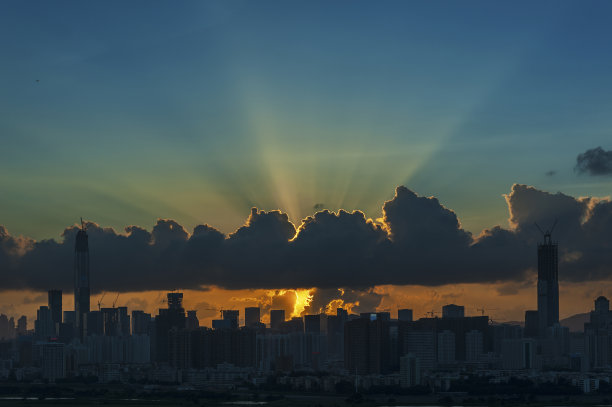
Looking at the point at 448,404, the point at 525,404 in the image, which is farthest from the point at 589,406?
the point at 448,404

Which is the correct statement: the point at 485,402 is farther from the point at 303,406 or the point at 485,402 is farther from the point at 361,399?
the point at 303,406

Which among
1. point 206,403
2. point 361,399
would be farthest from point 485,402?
point 206,403

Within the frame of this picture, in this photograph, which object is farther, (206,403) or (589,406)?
(206,403)

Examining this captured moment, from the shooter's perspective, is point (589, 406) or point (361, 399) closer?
point (589, 406)

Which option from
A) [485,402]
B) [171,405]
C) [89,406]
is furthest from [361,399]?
[89,406]

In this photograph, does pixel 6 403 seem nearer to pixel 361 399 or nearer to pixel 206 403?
pixel 206 403

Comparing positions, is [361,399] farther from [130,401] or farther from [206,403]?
[130,401]

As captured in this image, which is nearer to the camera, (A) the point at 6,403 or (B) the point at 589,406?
(B) the point at 589,406
